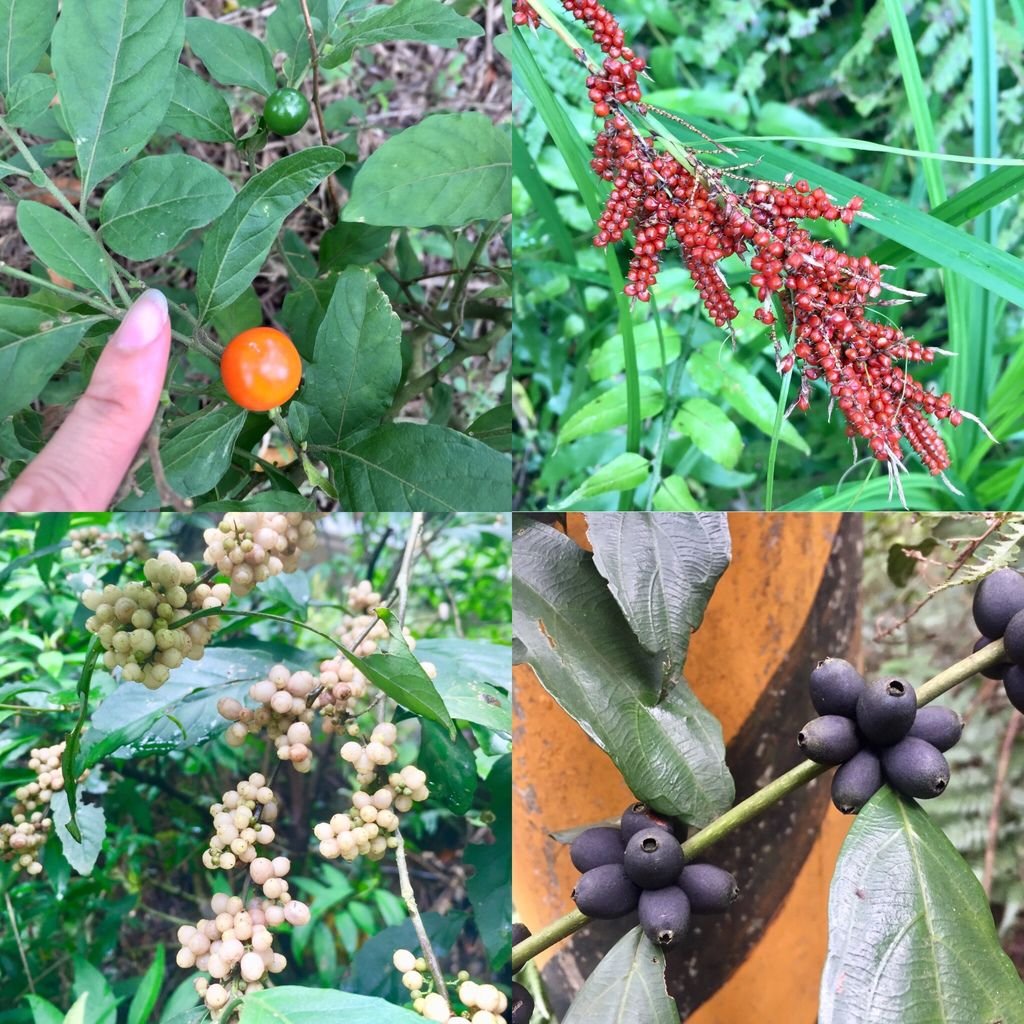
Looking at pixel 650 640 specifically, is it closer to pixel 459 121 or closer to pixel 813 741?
pixel 813 741

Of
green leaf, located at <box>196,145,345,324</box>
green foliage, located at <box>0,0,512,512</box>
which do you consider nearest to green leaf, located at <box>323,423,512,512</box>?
green foliage, located at <box>0,0,512,512</box>

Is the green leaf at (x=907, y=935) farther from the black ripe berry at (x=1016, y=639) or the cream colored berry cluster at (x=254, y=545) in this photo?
the cream colored berry cluster at (x=254, y=545)

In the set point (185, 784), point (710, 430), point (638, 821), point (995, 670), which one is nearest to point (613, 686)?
point (638, 821)

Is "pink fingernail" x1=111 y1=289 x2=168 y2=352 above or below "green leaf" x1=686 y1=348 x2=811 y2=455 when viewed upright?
above

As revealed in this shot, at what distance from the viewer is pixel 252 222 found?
21.6 inches

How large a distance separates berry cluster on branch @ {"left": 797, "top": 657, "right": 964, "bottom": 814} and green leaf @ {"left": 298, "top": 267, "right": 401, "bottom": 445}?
1.14ft

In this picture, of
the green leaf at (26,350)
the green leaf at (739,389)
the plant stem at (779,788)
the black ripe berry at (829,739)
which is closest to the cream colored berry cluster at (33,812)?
the green leaf at (26,350)

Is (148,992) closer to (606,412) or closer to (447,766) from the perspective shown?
(447,766)

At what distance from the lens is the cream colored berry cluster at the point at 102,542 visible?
51 centimetres

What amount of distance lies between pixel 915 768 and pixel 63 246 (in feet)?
1.74

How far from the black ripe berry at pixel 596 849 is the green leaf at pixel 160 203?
42cm

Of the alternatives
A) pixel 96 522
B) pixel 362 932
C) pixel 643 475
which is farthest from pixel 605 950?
pixel 643 475

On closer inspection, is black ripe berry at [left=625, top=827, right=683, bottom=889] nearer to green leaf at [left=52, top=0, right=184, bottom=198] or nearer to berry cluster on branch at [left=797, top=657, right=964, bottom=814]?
berry cluster on branch at [left=797, top=657, right=964, bottom=814]

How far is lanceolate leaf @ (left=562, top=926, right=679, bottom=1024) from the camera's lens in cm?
38
